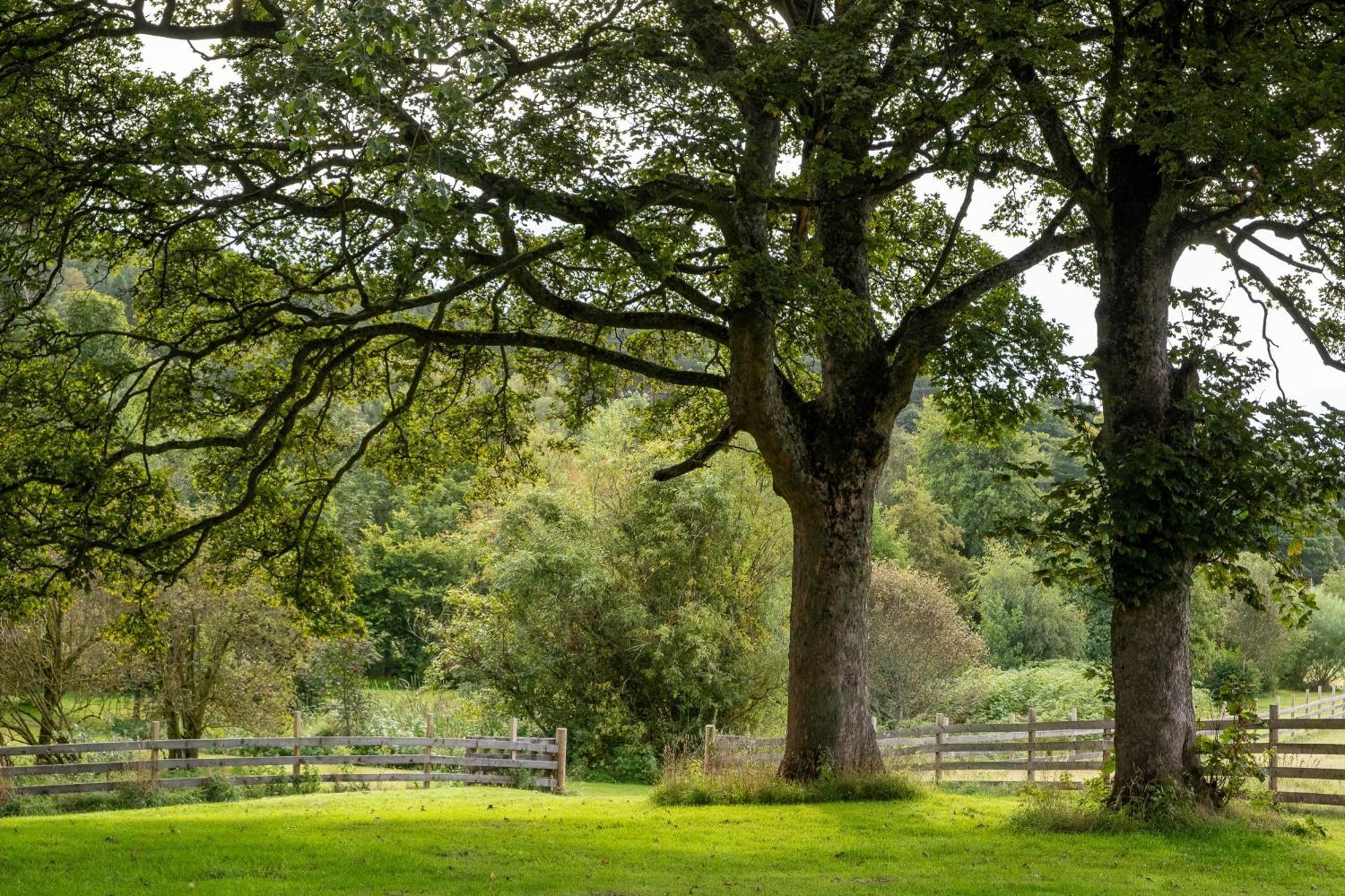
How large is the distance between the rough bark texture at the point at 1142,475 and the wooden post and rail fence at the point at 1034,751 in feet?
2.92

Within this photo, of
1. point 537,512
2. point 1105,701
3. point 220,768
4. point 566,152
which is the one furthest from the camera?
point 537,512

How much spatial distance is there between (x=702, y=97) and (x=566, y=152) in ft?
5.49

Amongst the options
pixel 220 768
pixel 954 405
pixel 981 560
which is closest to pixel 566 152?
pixel 954 405

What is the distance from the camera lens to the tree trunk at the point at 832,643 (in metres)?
14.8

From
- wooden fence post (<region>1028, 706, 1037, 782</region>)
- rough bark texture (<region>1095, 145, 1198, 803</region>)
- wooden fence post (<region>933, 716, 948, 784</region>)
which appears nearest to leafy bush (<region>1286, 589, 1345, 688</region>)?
wooden fence post (<region>933, 716, 948, 784</region>)

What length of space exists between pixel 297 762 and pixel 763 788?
8.65 meters

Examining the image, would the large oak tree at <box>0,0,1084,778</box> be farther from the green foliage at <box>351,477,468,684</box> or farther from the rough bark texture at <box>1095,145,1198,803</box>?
the green foliage at <box>351,477,468,684</box>

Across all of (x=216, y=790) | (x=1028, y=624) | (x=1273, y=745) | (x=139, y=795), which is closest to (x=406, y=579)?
(x=1028, y=624)

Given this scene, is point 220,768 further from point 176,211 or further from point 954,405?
point 954,405

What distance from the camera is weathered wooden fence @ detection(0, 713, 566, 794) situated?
17.3 metres

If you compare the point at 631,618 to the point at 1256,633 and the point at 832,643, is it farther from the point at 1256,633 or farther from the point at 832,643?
the point at 1256,633

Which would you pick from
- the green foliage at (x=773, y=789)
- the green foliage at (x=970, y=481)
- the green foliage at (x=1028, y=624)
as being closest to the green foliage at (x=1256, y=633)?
the green foliage at (x=1028, y=624)

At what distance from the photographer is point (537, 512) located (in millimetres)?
27266

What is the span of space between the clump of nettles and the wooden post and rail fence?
1.08 feet
